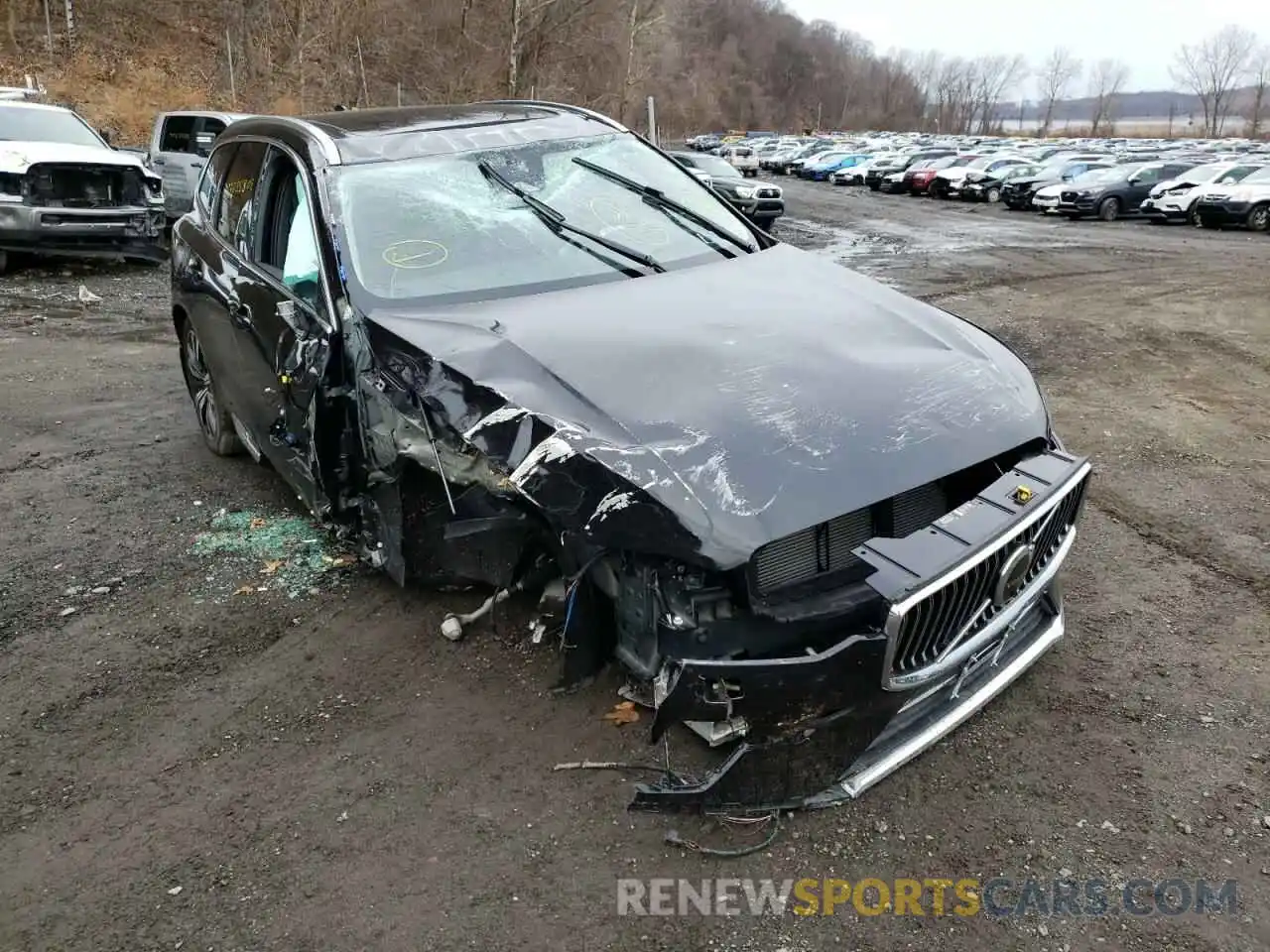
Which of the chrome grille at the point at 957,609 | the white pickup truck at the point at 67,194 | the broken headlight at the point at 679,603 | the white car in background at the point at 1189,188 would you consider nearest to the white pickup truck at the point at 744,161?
the white car in background at the point at 1189,188

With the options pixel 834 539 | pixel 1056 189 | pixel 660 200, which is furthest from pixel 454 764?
pixel 1056 189

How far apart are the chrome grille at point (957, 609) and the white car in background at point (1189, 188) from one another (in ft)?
70.8

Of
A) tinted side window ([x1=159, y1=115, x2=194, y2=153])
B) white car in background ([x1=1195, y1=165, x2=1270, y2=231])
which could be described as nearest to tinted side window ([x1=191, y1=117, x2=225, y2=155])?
tinted side window ([x1=159, y1=115, x2=194, y2=153])

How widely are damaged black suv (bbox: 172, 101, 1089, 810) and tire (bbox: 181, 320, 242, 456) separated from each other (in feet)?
3.24

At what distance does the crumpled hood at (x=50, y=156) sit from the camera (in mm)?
10211

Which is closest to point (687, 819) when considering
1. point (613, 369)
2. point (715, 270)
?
point (613, 369)

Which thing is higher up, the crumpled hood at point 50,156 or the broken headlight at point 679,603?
the crumpled hood at point 50,156

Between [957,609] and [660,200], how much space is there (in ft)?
8.13

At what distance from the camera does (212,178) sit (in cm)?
496

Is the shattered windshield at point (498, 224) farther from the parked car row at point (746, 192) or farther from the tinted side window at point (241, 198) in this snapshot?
the parked car row at point (746, 192)

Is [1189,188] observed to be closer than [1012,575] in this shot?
No

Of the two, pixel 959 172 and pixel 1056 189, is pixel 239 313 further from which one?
pixel 959 172

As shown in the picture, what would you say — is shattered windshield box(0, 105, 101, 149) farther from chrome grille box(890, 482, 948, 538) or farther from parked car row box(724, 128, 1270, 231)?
parked car row box(724, 128, 1270, 231)

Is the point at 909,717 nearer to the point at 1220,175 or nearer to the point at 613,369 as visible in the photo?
the point at 613,369
